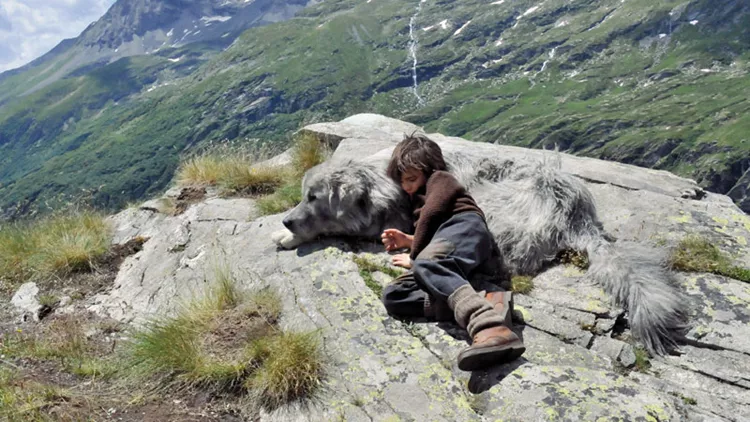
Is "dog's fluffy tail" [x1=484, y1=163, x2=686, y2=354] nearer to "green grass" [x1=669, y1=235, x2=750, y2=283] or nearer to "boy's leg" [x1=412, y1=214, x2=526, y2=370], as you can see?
"green grass" [x1=669, y1=235, x2=750, y2=283]

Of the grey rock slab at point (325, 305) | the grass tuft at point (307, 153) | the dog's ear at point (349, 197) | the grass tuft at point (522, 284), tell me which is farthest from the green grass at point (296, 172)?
the grass tuft at point (522, 284)

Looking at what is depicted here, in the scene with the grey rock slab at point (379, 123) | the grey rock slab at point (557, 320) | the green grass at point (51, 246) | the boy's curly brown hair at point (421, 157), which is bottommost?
the grey rock slab at point (557, 320)

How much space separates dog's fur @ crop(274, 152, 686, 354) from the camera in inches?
240

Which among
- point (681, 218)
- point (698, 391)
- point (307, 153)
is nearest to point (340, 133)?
point (307, 153)

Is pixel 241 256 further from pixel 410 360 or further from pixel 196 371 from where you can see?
pixel 410 360

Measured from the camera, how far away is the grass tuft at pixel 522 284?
6856 mm

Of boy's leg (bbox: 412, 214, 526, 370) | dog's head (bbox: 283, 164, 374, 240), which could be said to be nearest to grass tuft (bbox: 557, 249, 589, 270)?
boy's leg (bbox: 412, 214, 526, 370)

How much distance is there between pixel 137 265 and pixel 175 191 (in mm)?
3120

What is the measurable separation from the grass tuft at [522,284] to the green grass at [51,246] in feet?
27.6

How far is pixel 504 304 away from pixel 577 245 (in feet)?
7.33

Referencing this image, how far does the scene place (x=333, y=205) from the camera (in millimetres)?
8500

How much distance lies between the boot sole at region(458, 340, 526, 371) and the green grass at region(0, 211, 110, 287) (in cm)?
862

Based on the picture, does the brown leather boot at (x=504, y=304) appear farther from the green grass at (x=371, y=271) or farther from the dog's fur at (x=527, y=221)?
the green grass at (x=371, y=271)

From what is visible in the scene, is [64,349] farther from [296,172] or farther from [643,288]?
[643,288]
